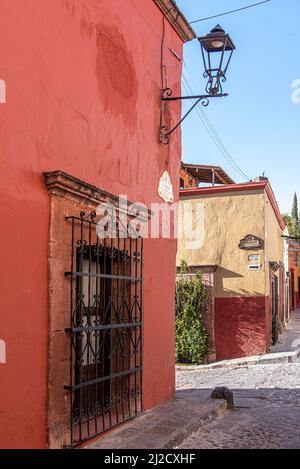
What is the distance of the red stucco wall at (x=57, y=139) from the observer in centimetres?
373

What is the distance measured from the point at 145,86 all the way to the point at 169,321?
2.86 meters

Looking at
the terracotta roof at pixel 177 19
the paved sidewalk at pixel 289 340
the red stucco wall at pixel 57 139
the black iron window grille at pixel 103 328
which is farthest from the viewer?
the paved sidewalk at pixel 289 340

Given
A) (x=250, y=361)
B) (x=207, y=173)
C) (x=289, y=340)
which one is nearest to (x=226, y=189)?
(x=250, y=361)

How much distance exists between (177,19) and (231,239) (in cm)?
782

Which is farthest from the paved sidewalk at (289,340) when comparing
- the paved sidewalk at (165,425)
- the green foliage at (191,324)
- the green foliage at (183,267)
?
the paved sidewalk at (165,425)

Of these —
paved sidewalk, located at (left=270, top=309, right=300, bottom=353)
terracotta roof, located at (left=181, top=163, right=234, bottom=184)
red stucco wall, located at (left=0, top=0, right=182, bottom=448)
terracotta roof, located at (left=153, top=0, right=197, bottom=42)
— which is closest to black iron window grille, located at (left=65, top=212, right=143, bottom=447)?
red stucco wall, located at (left=0, top=0, right=182, bottom=448)

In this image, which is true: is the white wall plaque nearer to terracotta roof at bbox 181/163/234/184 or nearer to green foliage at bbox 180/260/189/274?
green foliage at bbox 180/260/189/274

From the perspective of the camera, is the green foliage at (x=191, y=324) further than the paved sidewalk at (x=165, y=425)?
Yes

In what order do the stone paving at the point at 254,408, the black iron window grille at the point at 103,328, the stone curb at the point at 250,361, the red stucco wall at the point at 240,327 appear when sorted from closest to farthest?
the black iron window grille at the point at 103,328 → the stone paving at the point at 254,408 → the stone curb at the point at 250,361 → the red stucco wall at the point at 240,327

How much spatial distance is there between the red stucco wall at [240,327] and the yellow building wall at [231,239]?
0.25 meters

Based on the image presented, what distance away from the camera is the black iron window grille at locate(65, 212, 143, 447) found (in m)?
4.47

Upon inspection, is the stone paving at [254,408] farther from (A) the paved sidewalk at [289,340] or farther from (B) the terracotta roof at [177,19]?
(B) the terracotta roof at [177,19]

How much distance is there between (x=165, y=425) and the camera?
17.4 feet

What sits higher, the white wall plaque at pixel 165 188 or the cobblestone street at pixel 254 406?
the white wall plaque at pixel 165 188
